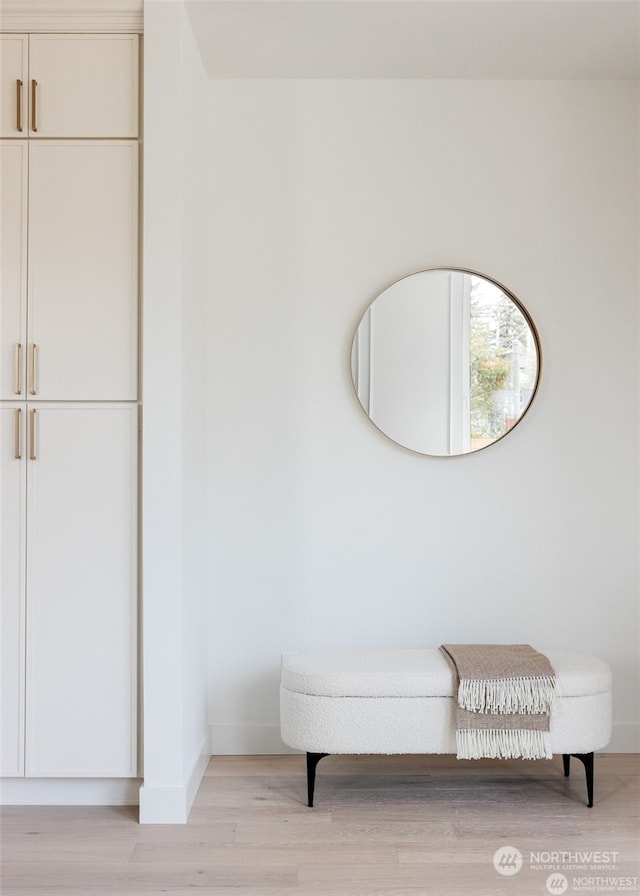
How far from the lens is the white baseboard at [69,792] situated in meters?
2.57

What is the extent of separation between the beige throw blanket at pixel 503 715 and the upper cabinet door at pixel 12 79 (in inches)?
89.6

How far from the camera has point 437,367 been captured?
299 cm

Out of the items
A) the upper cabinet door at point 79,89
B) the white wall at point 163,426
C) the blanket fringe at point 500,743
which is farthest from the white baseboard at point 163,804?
the upper cabinet door at point 79,89

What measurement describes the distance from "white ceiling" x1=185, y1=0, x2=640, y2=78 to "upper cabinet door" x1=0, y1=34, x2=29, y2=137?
0.56 meters

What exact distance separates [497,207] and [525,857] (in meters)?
2.25

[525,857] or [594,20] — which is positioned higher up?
[594,20]

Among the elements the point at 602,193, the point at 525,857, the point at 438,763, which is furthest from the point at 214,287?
the point at 525,857

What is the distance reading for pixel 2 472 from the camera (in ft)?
8.30

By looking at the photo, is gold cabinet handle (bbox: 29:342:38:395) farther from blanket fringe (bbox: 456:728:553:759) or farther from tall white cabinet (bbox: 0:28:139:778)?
blanket fringe (bbox: 456:728:553:759)

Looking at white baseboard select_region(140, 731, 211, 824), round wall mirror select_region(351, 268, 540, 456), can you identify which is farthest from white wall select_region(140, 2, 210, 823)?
round wall mirror select_region(351, 268, 540, 456)

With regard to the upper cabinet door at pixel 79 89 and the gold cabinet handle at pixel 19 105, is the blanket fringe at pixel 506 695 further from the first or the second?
the gold cabinet handle at pixel 19 105

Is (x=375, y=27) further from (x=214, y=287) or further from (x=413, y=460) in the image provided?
(x=413, y=460)

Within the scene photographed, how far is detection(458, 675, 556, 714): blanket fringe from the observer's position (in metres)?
2.45

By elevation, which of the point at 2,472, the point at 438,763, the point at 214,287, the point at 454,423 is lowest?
the point at 438,763
